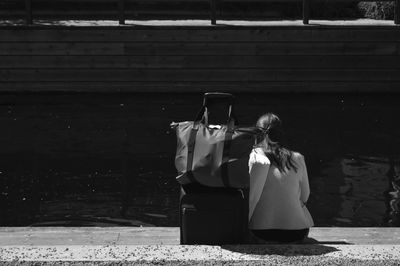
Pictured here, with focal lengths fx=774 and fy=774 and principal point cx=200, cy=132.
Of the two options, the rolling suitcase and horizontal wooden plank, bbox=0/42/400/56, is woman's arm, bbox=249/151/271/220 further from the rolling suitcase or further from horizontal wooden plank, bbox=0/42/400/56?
horizontal wooden plank, bbox=0/42/400/56

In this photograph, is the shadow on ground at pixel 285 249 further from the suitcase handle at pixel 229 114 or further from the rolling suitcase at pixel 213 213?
the suitcase handle at pixel 229 114

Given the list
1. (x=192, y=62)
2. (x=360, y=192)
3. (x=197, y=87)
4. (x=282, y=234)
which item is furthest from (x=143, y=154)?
(x=282, y=234)

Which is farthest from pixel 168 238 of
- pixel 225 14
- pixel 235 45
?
pixel 225 14

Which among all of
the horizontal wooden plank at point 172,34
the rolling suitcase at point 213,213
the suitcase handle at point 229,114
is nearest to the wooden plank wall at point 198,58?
the horizontal wooden plank at point 172,34

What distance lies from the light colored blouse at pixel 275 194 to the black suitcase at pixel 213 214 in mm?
225

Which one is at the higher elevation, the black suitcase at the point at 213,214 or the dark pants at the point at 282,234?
the black suitcase at the point at 213,214

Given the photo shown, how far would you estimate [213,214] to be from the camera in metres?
4.52

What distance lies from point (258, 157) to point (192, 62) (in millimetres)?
8414

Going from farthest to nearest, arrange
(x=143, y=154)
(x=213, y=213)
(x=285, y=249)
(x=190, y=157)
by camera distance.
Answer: (x=143, y=154) < (x=213, y=213) < (x=190, y=157) < (x=285, y=249)

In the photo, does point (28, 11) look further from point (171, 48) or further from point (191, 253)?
point (191, 253)

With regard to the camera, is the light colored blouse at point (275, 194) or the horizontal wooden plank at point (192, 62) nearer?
the light colored blouse at point (275, 194)

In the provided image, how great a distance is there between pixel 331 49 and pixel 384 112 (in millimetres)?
1988

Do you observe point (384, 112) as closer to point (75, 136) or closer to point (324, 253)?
point (75, 136)

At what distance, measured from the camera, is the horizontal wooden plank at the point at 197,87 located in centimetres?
1304
